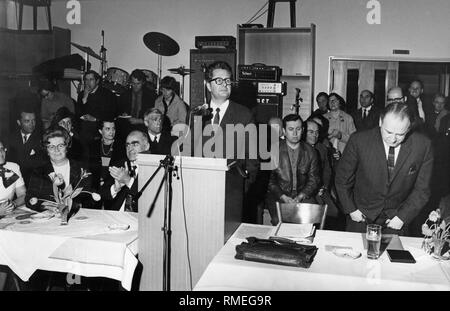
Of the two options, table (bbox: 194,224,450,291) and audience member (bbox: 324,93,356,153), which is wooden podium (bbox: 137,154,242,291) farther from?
audience member (bbox: 324,93,356,153)

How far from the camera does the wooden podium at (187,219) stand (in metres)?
2.31

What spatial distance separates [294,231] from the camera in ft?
7.97

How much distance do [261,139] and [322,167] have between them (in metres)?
0.71

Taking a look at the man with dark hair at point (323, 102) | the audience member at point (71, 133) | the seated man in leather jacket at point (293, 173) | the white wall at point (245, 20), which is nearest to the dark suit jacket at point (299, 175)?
the seated man in leather jacket at point (293, 173)

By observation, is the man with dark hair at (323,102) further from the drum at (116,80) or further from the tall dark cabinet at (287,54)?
the drum at (116,80)

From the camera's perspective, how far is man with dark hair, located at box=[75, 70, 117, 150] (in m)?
5.21

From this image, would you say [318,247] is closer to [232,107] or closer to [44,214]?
[232,107]

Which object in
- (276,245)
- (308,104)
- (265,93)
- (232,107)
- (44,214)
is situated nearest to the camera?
(276,245)

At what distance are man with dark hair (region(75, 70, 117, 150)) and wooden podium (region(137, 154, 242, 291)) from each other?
2787 millimetres

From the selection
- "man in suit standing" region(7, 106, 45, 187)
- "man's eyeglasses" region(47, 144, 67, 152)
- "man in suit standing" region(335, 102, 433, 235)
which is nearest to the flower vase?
"man in suit standing" region(335, 102, 433, 235)

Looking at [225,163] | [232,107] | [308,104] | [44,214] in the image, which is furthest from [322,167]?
[44,214]

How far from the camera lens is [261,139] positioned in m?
4.74

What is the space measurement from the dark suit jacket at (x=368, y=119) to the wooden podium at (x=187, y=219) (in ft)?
11.5

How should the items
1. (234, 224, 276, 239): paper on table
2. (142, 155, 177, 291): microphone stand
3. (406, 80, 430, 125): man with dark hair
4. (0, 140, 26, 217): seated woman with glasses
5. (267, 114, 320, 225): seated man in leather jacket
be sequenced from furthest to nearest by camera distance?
(406, 80, 430, 125): man with dark hair, (267, 114, 320, 225): seated man in leather jacket, (0, 140, 26, 217): seated woman with glasses, (234, 224, 276, 239): paper on table, (142, 155, 177, 291): microphone stand
